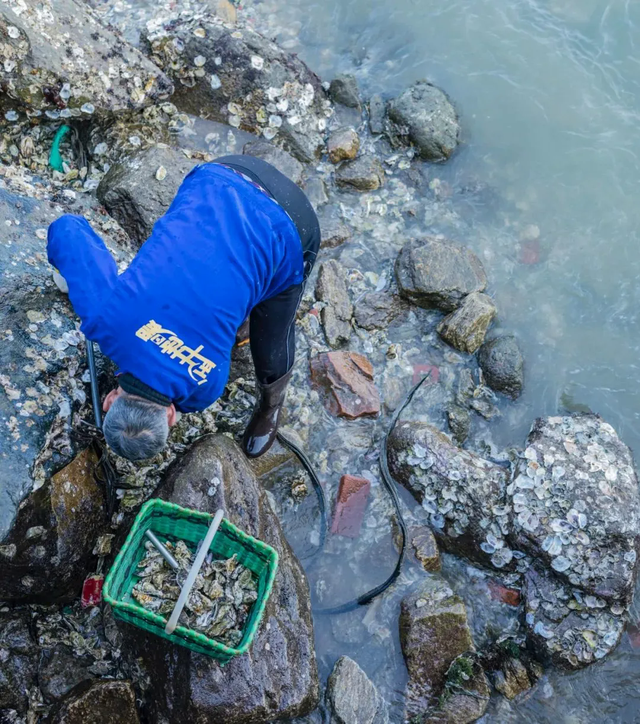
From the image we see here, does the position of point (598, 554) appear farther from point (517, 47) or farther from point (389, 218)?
point (517, 47)

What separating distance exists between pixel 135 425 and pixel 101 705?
1863 millimetres

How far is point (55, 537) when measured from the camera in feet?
12.3

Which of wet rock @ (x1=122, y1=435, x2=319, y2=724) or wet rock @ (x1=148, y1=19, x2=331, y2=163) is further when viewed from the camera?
wet rock @ (x1=148, y1=19, x2=331, y2=163)

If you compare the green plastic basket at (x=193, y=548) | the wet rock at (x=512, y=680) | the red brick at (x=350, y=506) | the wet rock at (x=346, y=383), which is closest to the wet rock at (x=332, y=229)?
the wet rock at (x=346, y=383)

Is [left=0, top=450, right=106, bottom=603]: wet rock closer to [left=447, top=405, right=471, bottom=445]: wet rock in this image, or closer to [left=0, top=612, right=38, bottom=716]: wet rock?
[left=0, top=612, right=38, bottom=716]: wet rock

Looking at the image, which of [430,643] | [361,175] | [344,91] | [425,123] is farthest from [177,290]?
[344,91]

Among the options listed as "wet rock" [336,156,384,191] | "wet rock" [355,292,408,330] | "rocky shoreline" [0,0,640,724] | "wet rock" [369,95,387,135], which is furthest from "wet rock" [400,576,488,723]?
"wet rock" [369,95,387,135]

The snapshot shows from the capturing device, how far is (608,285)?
6.02 metres

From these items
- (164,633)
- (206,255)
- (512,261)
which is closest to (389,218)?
(512,261)

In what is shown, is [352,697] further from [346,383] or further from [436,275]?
[436,275]

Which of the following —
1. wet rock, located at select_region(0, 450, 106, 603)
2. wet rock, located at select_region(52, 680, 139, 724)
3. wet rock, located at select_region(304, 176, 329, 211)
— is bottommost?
wet rock, located at select_region(52, 680, 139, 724)

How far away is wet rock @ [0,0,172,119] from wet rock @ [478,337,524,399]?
407 centimetres

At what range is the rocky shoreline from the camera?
3.83 meters

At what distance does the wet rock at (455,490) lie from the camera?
4.64 metres
